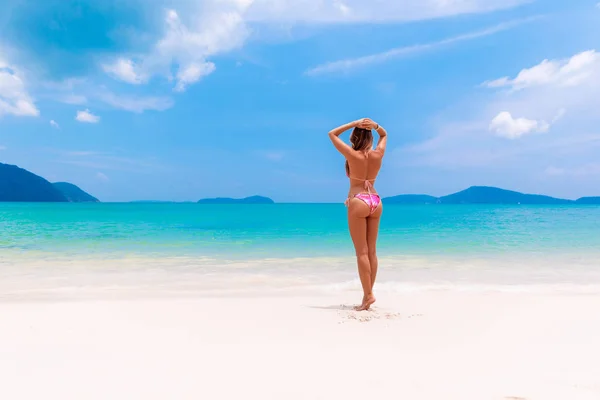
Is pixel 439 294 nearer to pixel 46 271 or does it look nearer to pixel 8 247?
pixel 46 271

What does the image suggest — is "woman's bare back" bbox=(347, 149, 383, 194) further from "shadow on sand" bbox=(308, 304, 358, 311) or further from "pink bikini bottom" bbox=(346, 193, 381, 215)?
"shadow on sand" bbox=(308, 304, 358, 311)

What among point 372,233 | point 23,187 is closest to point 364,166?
point 372,233

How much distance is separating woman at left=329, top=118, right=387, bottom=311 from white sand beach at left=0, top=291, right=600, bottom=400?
2.18ft

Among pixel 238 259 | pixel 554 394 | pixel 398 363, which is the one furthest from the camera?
pixel 238 259

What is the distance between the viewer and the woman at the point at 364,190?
532 cm

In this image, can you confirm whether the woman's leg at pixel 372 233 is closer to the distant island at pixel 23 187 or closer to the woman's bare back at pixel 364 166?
the woman's bare back at pixel 364 166

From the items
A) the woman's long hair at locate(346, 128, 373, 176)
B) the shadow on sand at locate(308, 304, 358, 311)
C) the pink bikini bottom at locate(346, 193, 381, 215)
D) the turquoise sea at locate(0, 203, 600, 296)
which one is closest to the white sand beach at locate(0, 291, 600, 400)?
the shadow on sand at locate(308, 304, 358, 311)

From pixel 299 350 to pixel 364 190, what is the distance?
221 centimetres

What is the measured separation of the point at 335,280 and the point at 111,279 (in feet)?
15.6

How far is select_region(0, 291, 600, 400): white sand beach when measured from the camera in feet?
10.5

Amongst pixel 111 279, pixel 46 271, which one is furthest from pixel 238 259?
pixel 46 271

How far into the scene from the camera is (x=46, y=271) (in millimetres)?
10141

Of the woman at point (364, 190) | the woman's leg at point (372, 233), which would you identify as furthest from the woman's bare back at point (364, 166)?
the woman's leg at point (372, 233)

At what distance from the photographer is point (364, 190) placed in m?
5.43
